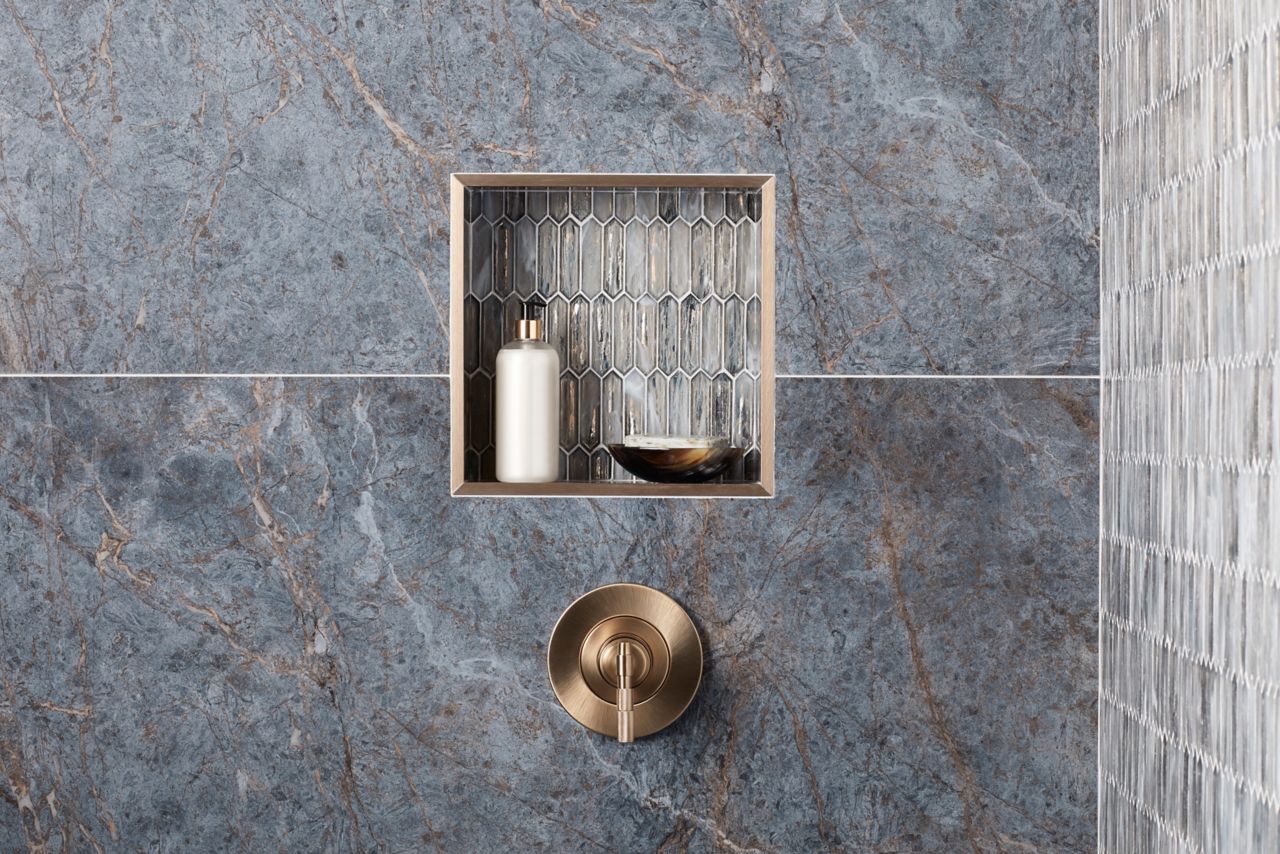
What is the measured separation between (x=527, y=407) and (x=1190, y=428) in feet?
2.12

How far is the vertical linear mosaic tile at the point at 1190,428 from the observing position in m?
0.85

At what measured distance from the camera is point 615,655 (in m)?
1.19

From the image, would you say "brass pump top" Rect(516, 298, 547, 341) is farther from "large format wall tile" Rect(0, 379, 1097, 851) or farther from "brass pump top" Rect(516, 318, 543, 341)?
"large format wall tile" Rect(0, 379, 1097, 851)

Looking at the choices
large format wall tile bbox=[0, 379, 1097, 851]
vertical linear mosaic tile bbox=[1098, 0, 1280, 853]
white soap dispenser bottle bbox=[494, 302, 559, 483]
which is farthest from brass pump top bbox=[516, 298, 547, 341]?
vertical linear mosaic tile bbox=[1098, 0, 1280, 853]

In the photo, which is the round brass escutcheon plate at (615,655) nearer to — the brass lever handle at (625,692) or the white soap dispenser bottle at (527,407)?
the brass lever handle at (625,692)

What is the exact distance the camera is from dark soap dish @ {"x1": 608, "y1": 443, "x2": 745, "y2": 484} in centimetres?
119

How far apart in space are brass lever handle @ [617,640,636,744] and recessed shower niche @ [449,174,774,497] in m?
0.20

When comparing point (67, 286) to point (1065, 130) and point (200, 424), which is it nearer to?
point (200, 424)

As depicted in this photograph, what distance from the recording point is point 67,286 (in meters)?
1.21

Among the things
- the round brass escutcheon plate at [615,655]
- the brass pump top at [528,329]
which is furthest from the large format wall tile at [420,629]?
the brass pump top at [528,329]

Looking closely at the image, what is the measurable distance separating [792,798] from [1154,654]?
0.40 meters

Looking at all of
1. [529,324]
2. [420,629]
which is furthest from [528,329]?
[420,629]

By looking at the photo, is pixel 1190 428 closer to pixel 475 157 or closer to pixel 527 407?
pixel 527 407

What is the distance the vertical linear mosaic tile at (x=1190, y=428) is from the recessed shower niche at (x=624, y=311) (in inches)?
15.6
